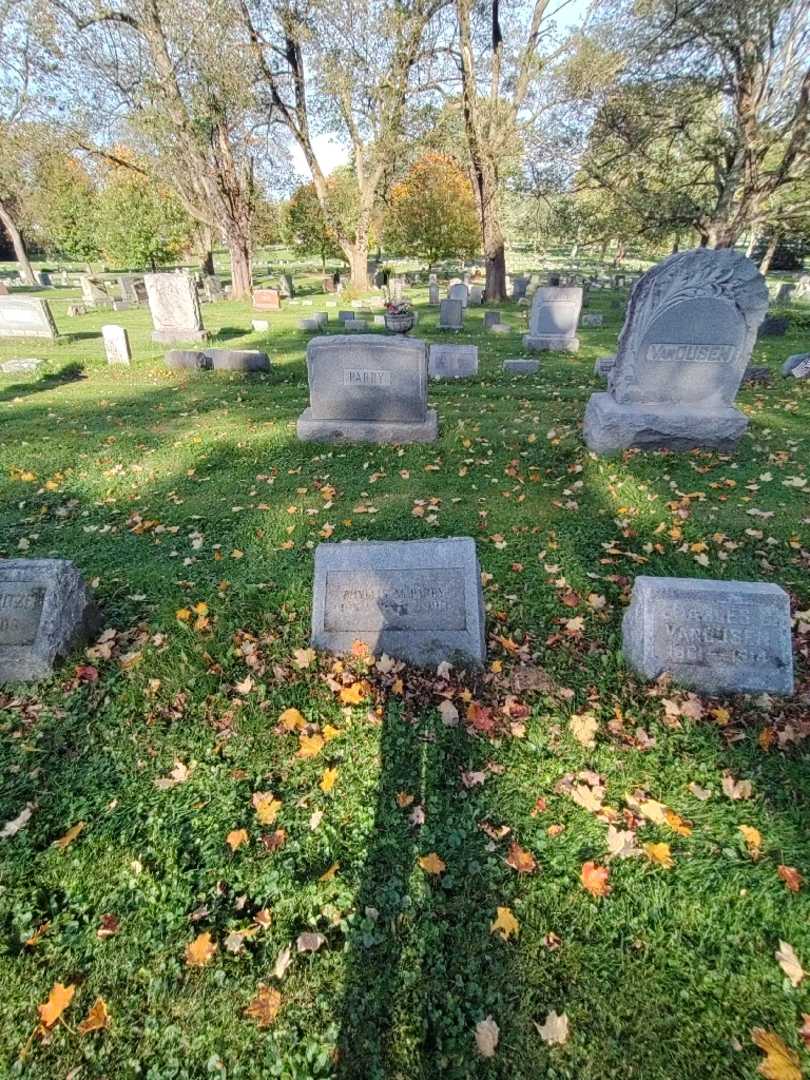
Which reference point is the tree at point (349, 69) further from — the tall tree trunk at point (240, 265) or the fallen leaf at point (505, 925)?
the fallen leaf at point (505, 925)

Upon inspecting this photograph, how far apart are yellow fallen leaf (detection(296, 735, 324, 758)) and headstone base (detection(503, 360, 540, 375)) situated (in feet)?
32.8

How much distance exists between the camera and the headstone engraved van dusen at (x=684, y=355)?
5988 mm

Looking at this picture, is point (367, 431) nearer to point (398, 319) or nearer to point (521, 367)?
point (521, 367)

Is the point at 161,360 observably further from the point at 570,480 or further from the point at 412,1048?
the point at 412,1048

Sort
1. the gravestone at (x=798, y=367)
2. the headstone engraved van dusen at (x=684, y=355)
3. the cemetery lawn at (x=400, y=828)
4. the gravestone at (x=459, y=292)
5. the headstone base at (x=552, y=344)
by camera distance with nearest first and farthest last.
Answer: the cemetery lawn at (x=400, y=828), the headstone engraved van dusen at (x=684, y=355), the gravestone at (x=798, y=367), the headstone base at (x=552, y=344), the gravestone at (x=459, y=292)

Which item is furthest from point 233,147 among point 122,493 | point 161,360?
point 122,493

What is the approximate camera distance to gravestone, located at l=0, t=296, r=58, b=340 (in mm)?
15414

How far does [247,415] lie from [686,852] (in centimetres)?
823

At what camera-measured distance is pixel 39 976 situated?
2.03 meters

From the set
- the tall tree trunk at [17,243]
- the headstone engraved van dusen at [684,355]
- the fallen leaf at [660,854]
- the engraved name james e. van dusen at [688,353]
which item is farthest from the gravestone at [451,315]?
the tall tree trunk at [17,243]

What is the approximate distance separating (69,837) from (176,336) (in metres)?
15.6

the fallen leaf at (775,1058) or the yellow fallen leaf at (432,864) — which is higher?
the yellow fallen leaf at (432,864)

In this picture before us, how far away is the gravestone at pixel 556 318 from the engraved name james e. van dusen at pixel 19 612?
Result: 44.0 ft

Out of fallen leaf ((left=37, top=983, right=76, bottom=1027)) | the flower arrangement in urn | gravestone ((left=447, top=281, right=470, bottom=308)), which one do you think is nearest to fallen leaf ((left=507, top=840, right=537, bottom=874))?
fallen leaf ((left=37, top=983, right=76, bottom=1027))
